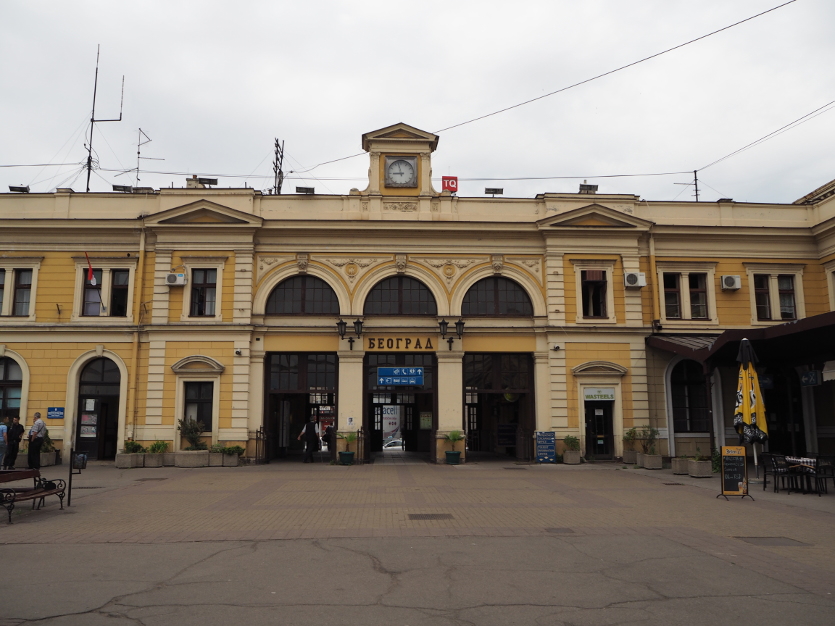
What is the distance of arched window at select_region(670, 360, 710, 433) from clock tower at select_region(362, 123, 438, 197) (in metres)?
11.8

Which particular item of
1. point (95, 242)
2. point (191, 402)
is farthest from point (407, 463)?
point (95, 242)

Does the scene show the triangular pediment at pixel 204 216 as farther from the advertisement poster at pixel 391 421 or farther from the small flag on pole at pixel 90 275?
the advertisement poster at pixel 391 421

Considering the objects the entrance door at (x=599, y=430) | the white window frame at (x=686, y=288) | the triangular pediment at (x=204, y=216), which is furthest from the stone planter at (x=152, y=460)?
the white window frame at (x=686, y=288)

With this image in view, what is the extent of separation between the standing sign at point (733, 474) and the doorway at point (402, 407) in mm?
11619

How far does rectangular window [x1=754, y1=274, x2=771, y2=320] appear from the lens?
86.4 ft

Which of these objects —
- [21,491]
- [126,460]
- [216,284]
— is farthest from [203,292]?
[21,491]

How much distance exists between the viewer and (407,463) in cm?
2491

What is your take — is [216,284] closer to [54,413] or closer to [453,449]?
[54,413]

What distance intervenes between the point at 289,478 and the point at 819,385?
18495 millimetres

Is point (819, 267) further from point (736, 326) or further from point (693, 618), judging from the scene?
point (693, 618)

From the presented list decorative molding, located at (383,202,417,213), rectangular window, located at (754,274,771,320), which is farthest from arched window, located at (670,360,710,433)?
decorative molding, located at (383,202,417,213)

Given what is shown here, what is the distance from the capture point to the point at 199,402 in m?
24.6

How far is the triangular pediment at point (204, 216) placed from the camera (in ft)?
81.2

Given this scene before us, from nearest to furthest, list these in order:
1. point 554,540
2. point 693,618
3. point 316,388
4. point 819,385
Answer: point 693,618 < point 554,540 < point 819,385 < point 316,388
